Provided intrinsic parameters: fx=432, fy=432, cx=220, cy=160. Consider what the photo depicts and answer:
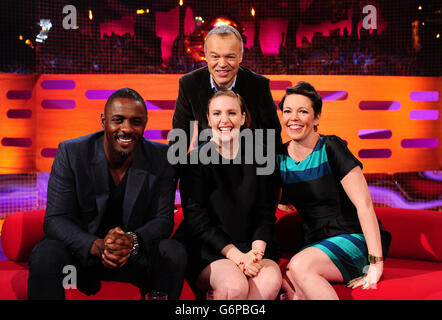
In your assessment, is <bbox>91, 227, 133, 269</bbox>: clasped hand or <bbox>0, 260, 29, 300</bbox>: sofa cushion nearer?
<bbox>91, 227, 133, 269</bbox>: clasped hand

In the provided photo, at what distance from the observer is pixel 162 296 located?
169 centimetres

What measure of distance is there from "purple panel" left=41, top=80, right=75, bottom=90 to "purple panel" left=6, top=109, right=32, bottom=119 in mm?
329

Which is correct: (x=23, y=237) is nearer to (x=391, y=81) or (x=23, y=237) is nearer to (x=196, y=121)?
(x=196, y=121)

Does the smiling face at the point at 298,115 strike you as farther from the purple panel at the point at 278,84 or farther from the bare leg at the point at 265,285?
the purple panel at the point at 278,84

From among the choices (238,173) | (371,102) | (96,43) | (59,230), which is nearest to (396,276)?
(238,173)

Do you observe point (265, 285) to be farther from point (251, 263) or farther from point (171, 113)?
point (171, 113)

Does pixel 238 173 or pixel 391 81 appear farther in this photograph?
pixel 391 81

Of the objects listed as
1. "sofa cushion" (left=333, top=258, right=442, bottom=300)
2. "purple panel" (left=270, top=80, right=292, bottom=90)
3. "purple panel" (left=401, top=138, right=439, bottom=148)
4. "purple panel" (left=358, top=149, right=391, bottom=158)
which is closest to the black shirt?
"sofa cushion" (left=333, top=258, right=442, bottom=300)

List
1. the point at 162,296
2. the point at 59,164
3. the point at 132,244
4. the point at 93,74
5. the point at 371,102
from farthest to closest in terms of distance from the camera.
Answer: the point at 371,102, the point at 93,74, the point at 59,164, the point at 132,244, the point at 162,296

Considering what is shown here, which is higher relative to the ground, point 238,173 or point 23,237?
point 238,173

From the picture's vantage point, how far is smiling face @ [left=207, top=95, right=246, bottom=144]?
2.13 m

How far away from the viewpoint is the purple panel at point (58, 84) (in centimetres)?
466

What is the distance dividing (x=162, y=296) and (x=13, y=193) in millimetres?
4261

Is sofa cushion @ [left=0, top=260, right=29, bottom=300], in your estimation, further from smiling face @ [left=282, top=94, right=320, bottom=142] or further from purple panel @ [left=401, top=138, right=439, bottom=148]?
purple panel @ [left=401, top=138, right=439, bottom=148]
